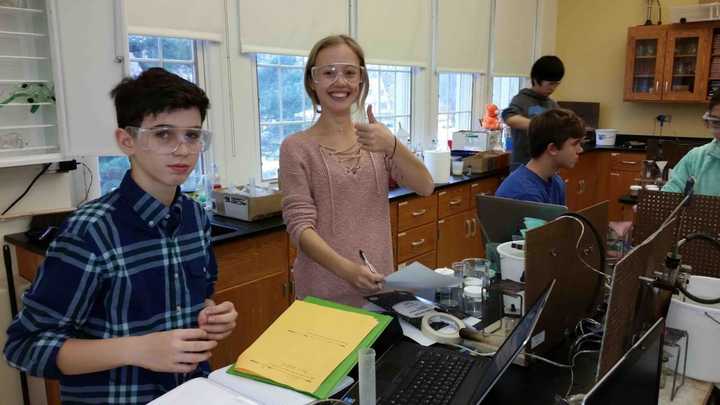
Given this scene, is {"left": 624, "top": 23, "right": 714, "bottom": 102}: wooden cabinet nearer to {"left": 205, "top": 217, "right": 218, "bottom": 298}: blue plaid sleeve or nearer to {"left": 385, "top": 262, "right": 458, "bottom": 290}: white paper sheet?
{"left": 385, "top": 262, "right": 458, "bottom": 290}: white paper sheet

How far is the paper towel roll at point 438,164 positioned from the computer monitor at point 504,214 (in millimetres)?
2126

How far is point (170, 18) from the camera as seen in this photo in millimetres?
2807

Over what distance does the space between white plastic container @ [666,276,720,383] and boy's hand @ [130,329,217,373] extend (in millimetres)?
1091

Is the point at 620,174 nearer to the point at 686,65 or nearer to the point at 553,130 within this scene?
the point at 686,65

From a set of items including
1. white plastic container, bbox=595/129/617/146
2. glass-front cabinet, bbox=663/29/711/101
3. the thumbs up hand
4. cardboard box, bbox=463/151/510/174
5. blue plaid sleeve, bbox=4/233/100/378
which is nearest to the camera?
blue plaid sleeve, bbox=4/233/100/378

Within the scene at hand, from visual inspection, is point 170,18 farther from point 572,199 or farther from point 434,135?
point 572,199

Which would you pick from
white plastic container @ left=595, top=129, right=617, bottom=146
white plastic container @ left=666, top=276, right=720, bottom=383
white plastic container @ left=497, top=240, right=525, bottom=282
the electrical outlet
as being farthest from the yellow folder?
the electrical outlet

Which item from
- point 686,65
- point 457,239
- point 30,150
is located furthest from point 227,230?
point 686,65

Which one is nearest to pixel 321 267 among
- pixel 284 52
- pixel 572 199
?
pixel 284 52

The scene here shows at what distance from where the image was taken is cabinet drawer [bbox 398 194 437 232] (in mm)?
3605

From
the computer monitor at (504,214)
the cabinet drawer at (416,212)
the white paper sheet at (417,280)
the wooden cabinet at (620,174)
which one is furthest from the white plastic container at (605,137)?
the white paper sheet at (417,280)

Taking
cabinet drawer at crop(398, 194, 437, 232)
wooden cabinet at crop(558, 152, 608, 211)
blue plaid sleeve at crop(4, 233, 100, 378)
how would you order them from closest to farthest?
1. blue plaid sleeve at crop(4, 233, 100, 378)
2. cabinet drawer at crop(398, 194, 437, 232)
3. wooden cabinet at crop(558, 152, 608, 211)

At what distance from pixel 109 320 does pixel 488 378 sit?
794 millimetres

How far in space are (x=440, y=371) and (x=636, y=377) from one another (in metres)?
0.40
